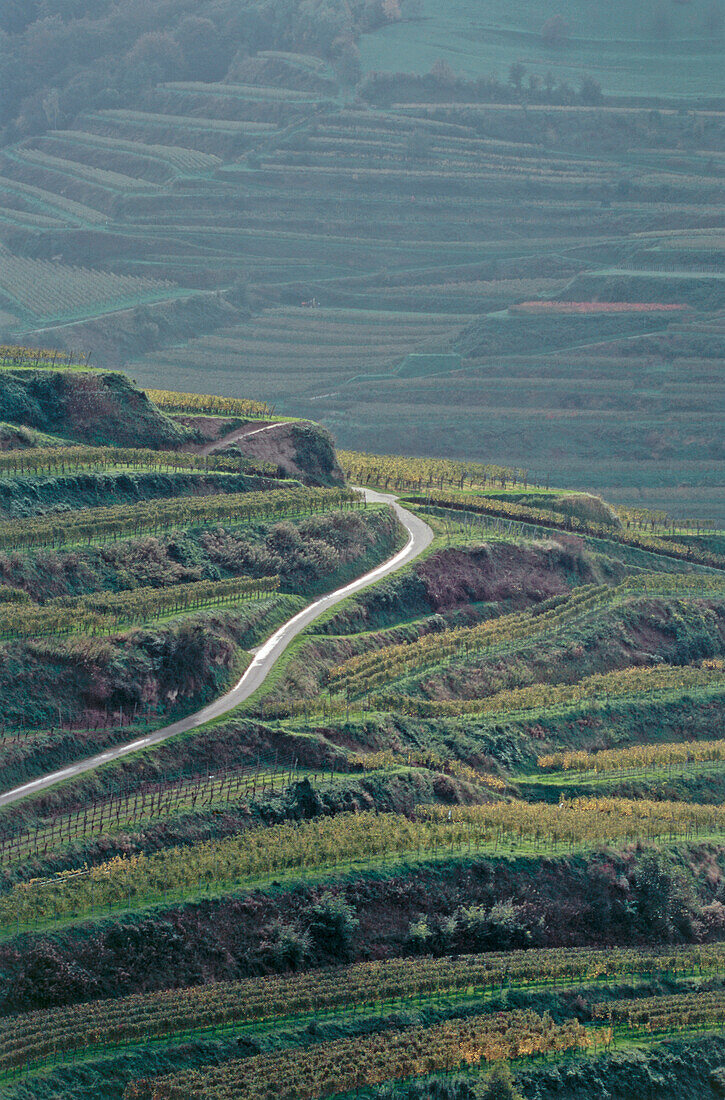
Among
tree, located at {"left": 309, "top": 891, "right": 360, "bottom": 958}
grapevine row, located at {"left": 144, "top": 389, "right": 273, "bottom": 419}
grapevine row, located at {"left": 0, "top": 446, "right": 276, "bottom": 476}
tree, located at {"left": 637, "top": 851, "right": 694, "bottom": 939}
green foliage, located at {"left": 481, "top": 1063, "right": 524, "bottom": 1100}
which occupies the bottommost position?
tree, located at {"left": 637, "top": 851, "right": 694, "bottom": 939}

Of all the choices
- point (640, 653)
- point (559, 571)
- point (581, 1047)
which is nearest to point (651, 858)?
point (581, 1047)

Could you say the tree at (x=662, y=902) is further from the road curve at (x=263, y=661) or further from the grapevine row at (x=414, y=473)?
the grapevine row at (x=414, y=473)

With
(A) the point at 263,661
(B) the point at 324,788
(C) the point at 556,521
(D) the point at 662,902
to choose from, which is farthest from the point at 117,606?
(C) the point at 556,521

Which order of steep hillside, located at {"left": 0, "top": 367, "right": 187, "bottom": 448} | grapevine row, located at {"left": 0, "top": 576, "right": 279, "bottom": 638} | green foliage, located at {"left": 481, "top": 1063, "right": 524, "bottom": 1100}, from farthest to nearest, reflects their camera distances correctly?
steep hillside, located at {"left": 0, "top": 367, "right": 187, "bottom": 448}
grapevine row, located at {"left": 0, "top": 576, "right": 279, "bottom": 638}
green foliage, located at {"left": 481, "top": 1063, "right": 524, "bottom": 1100}

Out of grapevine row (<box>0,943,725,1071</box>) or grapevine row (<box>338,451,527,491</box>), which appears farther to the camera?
grapevine row (<box>338,451,527,491</box>)

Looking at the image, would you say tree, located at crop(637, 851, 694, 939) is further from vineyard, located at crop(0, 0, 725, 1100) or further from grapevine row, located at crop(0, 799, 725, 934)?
grapevine row, located at crop(0, 799, 725, 934)

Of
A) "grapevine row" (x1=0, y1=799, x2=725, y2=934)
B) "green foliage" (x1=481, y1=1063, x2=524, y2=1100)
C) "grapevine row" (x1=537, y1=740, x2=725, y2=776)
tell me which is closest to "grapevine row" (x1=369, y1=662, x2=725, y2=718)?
"grapevine row" (x1=537, y1=740, x2=725, y2=776)

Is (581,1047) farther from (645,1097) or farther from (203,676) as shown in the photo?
(203,676)
